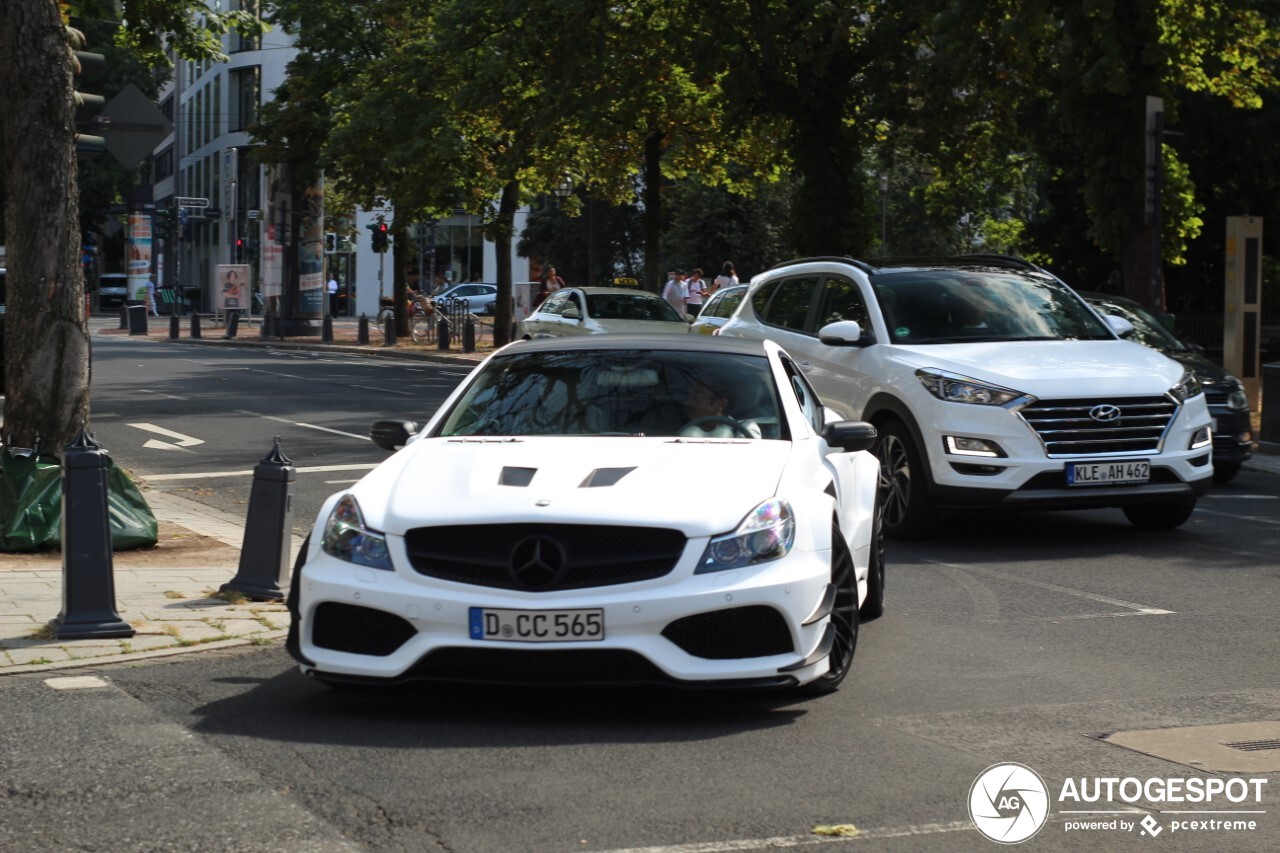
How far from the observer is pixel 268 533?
9.82 metres

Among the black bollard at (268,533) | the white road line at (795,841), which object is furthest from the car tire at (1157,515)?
the white road line at (795,841)

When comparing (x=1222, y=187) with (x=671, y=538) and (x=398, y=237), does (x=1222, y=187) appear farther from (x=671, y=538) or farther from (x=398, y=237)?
(x=671, y=538)

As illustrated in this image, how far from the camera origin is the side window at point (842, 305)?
13489 mm

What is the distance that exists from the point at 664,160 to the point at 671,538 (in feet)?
117

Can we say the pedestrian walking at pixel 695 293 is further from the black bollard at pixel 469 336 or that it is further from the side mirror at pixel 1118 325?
the side mirror at pixel 1118 325

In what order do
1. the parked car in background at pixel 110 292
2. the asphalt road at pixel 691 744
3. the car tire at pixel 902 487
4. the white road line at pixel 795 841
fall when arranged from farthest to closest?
the parked car in background at pixel 110 292
the car tire at pixel 902 487
the asphalt road at pixel 691 744
the white road line at pixel 795 841

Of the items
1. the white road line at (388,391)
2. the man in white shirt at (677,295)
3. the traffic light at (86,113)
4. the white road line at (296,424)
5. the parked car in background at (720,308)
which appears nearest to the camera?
the traffic light at (86,113)

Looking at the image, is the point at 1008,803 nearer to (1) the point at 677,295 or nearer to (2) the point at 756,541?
(2) the point at 756,541

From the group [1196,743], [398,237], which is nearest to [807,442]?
[1196,743]

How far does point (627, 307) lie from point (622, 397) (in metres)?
24.1

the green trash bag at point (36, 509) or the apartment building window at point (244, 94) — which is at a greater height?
the apartment building window at point (244, 94)

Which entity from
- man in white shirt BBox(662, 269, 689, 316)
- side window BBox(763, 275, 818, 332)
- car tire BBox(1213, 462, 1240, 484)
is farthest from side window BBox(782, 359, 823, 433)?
man in white shirt BBox(662, 269, 689, 316)

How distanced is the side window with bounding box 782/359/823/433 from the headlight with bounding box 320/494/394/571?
2.23 m

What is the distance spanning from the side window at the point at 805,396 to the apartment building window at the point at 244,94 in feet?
253
